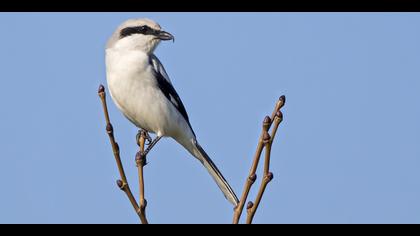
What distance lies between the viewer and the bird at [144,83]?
222 inches

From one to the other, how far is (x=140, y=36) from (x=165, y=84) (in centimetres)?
47

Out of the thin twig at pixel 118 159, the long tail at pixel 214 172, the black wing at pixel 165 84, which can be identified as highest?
the black wing at pixel 165 84

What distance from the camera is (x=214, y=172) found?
586 centimetres

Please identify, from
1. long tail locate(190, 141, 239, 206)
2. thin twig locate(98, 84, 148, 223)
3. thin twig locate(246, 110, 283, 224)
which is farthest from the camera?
long tail locate(190, 141, 239, 206)

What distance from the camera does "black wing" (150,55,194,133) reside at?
19.2 ft

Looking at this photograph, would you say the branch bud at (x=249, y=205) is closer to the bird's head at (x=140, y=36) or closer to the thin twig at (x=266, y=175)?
the thin twig at (x=266, y=175)

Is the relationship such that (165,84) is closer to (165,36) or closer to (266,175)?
(165,36)

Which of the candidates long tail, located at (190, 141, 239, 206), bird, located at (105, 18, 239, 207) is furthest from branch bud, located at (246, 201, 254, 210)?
bird, located at (105, 18, 239, 207)

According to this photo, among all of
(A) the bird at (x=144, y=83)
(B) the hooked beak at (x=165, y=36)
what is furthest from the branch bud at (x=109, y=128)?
(B) the hooked beak at (x=165, y=36)

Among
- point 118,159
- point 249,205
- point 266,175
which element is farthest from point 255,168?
point 118,159

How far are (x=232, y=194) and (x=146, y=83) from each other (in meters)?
1.22

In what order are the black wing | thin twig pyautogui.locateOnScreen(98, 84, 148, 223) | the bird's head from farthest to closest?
the black wing < the bird's head < thin twig pyautogui.locateOnScreen(98, 84, 148, 223)

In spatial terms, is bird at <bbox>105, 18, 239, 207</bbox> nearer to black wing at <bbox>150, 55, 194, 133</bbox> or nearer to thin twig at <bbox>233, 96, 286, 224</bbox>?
black wing at <bbox>150, 55, 194, 133</bbox>
